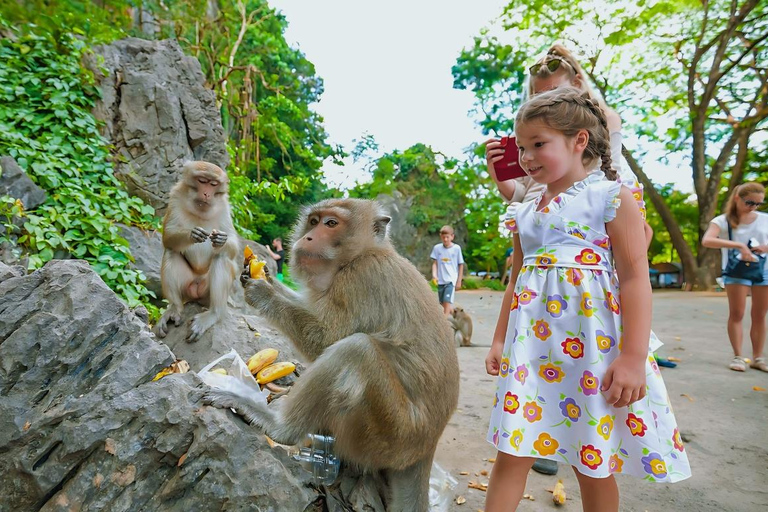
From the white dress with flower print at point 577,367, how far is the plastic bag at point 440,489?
765 millimetres

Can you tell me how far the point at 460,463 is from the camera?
2.97 m

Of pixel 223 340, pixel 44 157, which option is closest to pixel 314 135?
pixel 44 157

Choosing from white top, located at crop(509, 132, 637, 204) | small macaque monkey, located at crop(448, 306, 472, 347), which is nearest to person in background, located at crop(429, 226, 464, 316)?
small macaque monkey, located at crop(448, 306, 472, 347)

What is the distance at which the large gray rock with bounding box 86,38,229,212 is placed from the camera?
6.16 m

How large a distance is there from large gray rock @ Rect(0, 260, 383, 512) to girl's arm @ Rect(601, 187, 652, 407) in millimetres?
1105

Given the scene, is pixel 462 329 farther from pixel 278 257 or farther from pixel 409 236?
pixel 409 236

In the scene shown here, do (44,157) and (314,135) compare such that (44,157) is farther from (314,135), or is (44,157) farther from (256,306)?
(314,135)

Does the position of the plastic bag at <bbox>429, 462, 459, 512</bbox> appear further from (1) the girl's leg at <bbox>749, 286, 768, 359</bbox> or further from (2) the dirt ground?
(1) the girl's leg at <bbox>749, 286, 768, 359</bbox>

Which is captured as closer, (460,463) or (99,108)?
(460,463)

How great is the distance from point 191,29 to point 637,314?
10.6 meters

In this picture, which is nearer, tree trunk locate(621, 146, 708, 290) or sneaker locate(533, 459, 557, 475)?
sneaker locate(533, 459, 557, 475)

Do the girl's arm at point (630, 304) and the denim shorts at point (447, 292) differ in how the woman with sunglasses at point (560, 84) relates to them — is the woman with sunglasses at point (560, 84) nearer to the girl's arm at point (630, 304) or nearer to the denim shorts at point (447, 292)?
the girl's arm at point (630, 304)

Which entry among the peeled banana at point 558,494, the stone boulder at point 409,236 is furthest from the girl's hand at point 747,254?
the stone boulder at point 409,236

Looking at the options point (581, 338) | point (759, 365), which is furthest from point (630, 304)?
point (759, 365)
